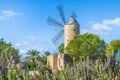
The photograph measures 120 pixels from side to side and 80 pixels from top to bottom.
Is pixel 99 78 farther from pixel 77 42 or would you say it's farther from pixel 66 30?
pixel 66 30

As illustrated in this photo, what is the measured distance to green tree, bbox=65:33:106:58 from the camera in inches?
2813

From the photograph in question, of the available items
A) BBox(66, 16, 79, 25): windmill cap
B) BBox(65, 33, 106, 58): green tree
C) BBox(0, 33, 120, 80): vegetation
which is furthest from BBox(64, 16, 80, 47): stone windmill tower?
BBox(0, 33, 120, 80): vegetation

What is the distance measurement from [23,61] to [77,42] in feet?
219

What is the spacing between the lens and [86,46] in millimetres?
71562

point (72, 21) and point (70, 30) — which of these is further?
point (72, 21)

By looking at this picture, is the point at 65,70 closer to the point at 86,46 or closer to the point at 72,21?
the point at 86,46

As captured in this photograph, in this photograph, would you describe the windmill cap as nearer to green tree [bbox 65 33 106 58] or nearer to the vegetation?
green tree [bbox 65 33 106 58]

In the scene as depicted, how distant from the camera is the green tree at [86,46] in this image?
234 ft

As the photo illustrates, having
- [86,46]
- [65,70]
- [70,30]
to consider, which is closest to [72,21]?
[70,30]

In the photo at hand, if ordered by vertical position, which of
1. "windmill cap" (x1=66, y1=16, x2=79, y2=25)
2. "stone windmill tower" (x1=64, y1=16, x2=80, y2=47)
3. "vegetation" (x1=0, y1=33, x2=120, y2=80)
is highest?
"windmill cap" (x1=66, y1=16, x2=79, y2=25)

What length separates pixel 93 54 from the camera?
7088 cm

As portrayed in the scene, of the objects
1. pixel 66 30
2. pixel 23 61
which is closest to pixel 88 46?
pixel 66 30

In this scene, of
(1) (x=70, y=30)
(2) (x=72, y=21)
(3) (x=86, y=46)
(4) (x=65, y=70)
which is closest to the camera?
(4) (x=65, y=70)

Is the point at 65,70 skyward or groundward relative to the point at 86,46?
groundward
